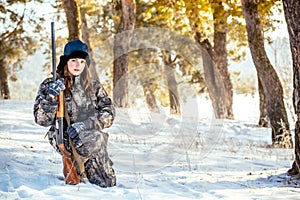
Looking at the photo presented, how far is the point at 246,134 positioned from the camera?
12.2 metres

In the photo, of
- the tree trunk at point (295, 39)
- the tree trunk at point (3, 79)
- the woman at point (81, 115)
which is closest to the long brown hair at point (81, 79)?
the woman at point (81, 115)

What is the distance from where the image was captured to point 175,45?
24.8 m

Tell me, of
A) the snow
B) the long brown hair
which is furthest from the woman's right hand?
the snow

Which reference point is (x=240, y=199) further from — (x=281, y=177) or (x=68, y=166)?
(x=68, y=166)

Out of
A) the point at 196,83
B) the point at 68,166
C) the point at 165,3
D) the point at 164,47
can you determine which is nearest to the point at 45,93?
the point at 68,166

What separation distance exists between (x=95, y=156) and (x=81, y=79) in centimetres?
86

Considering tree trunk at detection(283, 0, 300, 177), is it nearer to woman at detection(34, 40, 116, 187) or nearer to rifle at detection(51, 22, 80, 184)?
woman at detection(34, 40, 116, 187)

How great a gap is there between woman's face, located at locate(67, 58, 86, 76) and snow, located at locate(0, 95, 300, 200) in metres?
1.23

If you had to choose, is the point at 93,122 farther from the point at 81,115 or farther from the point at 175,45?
the point at 175,45

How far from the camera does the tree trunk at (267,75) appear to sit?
32.0ft

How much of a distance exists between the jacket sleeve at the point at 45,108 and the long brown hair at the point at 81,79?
0.23 meters

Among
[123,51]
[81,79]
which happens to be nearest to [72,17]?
[123,51]

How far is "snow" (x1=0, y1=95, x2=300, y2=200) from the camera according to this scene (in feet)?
15.9

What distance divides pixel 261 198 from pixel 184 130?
580 cm
